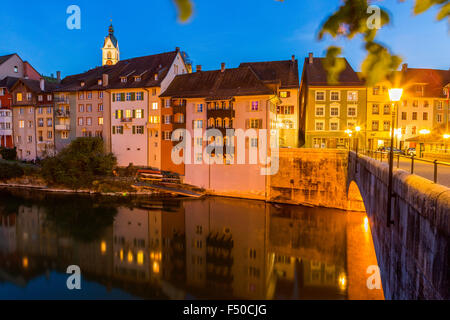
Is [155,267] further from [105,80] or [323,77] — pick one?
[105,80]

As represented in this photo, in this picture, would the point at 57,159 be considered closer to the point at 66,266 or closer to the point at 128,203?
the point at 128,203

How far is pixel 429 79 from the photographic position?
138ft

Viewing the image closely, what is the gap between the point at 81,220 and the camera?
28.0 m

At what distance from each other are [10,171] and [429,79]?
62341mm

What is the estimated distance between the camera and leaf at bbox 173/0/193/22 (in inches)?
70.8

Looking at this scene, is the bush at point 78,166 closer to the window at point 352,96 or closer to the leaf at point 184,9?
the window at point 352,96

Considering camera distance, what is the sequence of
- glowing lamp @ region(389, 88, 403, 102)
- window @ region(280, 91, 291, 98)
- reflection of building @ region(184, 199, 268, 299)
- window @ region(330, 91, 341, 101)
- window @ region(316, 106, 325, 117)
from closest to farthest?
1. glowing lamp @ region(389, 88, 403, 102)
2. reflection of building @ region(184, 199, 268, 299)
3. window @ region(280, 91, 291, 98)
4. window @ region(330, 91, 341, 101)
5. window @ region(316, 106, 325, 117)

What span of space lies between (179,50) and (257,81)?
15804mm

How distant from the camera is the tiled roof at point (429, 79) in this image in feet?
132

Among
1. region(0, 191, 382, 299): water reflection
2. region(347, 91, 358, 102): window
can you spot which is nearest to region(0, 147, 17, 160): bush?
region(0, 191, 382, 299): water reflection

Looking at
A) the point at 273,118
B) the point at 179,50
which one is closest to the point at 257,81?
the point at 273,118

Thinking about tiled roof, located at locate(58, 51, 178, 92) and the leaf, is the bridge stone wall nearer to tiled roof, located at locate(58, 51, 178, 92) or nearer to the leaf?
the leaf

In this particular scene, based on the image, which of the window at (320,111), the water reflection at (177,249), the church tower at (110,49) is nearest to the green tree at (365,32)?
the water reflection at (177,249)

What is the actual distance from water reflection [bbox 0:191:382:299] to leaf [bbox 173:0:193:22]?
1605 centimetres
